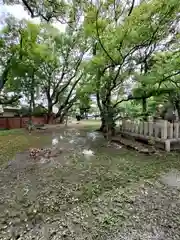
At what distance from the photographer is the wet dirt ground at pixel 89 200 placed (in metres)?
1.95

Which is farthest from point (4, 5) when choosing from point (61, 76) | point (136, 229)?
point (136, 229)

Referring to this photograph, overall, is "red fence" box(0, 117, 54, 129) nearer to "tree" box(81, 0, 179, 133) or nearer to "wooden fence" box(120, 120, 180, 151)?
"tree" box(81, 0, 179, 133)

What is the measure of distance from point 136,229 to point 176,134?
4243 millimetres

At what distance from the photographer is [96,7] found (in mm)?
5973

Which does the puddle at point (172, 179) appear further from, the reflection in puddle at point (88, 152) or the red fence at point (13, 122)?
the red fence at point (13, 122)

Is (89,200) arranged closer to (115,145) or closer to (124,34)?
(115,145)

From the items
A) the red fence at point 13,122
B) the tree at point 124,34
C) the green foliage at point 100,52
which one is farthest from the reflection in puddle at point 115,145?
the red fence at point 13,122

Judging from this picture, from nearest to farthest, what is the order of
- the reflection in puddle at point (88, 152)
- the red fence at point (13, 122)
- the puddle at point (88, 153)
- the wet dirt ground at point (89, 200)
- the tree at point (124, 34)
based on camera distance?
the wet dirt ground at point (89, 200), the puddle at point (88, 153), the reflection in puddle at point (88, 152), the tree at point (124, 34), the red fence at point (13, 122)

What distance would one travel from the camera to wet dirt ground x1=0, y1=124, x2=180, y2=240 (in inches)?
76.7

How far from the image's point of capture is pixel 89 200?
2.57 m

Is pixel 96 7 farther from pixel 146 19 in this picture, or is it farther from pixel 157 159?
pixel 157 159

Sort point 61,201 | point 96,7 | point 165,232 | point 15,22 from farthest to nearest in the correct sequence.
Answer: point 15,22, point 96,7, point 61,201, point 165,232

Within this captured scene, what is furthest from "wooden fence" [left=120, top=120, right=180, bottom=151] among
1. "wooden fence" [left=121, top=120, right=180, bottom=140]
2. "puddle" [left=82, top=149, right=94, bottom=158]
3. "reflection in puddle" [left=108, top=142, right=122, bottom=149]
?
"puddle" [left=82, top=149, right=94, bottom=158]

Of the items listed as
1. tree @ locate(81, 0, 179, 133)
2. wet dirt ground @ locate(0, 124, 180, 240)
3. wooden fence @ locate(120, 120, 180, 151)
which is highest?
tree @ locate(81, 0, 179, 133)
